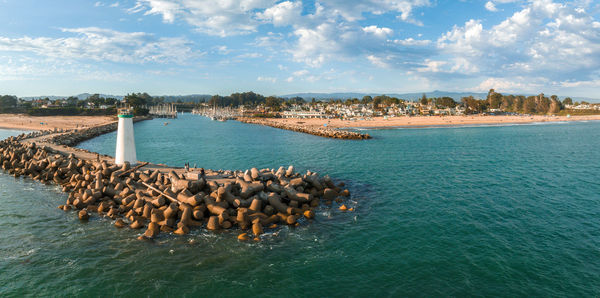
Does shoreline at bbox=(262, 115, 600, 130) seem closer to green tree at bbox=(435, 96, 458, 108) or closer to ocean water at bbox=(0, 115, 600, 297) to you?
green tree at bbox=(435, 96, 458, 108)

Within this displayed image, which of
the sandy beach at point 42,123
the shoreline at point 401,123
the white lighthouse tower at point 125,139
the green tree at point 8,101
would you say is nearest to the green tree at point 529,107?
the shoreline at point 401,123

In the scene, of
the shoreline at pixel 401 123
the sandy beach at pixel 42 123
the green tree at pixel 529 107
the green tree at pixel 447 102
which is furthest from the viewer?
the green tree at pixel 529 107

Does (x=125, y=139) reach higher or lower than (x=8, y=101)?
lower

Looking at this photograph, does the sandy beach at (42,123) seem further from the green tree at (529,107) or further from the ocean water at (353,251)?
the green tree at (529,107)

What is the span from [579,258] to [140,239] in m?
20.1

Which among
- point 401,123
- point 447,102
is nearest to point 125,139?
point 401,123

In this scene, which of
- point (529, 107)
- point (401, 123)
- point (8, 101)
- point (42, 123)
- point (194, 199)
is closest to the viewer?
point (194, 199)

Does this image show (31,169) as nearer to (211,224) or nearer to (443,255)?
(211,224)

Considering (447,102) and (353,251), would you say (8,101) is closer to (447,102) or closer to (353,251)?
(353,251)

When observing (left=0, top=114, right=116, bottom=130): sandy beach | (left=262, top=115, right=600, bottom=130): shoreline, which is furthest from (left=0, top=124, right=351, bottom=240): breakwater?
(left=262, top=115, right=600, bottom=130): shoreline

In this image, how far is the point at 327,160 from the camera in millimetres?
38375

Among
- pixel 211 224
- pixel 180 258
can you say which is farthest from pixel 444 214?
pixel 180 258

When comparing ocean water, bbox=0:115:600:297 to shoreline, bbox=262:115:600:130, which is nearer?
ocean water, bbox=0:115:600:297

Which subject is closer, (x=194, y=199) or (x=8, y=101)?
(x=194, y=199)
